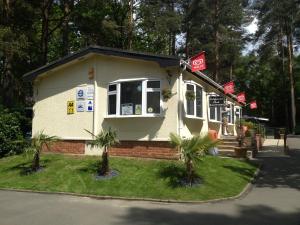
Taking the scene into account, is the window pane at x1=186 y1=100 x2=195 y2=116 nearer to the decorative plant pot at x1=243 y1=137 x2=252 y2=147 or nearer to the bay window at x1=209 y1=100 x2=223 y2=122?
the bay window at x1=209 y1=100 x2=223 y2=122

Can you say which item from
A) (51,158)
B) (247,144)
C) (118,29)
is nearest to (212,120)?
(247,144)

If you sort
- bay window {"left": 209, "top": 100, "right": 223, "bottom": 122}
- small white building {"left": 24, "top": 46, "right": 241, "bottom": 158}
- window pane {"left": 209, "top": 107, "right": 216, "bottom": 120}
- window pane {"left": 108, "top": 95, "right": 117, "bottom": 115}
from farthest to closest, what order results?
bay window {"left": 209, "top": 100, "right": 223, "bottom": 122}
window pane {"left": 209, "top": 107, "right": 216, "bottom": 120}
window pane {"left": 108, "top": 95, "right": 117, "bottom": 115}
small white building {"left": 24, "top": 46, "right": 241, "bottom": 158}

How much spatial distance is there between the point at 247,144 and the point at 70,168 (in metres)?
10.4

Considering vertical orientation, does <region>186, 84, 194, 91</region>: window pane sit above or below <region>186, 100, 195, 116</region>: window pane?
above

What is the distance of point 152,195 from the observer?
40.9 feet

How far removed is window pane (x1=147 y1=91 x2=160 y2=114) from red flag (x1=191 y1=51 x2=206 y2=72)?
5.81 ft

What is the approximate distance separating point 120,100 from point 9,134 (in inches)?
250

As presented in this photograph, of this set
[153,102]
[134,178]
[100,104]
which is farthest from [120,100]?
[134,178]

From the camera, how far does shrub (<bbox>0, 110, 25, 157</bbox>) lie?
19.7 meters

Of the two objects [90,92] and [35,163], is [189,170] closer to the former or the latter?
[35,163]

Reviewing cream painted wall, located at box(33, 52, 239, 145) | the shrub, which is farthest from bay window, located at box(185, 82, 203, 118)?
the shrub

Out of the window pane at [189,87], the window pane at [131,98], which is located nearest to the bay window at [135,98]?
the window pane at [131,98]

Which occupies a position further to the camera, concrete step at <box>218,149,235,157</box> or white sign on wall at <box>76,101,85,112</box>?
concrete step at <box>218,149,235,157</box>

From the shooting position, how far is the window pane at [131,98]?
16.6 meters
